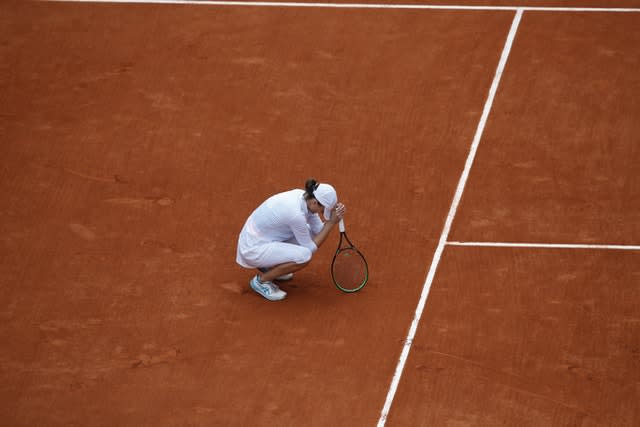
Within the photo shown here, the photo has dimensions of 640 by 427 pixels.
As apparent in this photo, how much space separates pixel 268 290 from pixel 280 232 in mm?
653

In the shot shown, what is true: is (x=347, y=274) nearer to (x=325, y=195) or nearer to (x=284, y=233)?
(x=284, y=233)

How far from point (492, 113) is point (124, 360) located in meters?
5.71

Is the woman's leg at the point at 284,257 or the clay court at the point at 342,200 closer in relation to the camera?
the clay court at the point at 342,200

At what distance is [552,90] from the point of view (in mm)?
12453

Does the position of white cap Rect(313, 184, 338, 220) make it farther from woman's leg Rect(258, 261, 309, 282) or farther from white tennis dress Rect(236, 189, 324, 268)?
woman's leg Rect(258, 261, 309, 282)

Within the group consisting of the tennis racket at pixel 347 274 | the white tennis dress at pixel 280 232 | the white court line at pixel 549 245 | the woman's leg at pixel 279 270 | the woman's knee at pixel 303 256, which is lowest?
the white court line at pixel 549 245

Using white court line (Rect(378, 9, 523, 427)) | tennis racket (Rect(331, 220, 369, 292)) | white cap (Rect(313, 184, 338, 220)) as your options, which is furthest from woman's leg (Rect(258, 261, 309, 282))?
white court line (Rect(378, 9, 523, 427))

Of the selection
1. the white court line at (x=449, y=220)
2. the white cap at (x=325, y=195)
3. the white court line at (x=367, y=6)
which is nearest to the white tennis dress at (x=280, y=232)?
the white cap at (x=325, y=195)

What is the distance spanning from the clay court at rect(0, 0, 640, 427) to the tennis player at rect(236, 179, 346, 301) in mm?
345

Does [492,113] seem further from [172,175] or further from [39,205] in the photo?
[39,205]

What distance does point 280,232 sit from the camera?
366 inches

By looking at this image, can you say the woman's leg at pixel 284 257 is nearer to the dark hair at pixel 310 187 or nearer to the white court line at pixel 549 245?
the dark hair at pixel 310 187

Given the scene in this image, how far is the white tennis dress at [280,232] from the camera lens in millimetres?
9062

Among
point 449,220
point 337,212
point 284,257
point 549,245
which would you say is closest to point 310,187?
point 337,212
